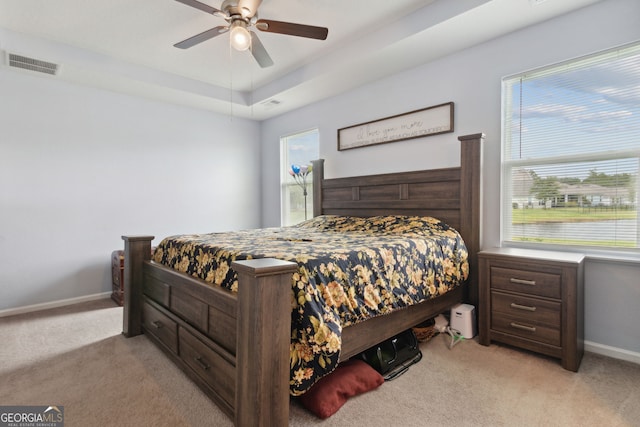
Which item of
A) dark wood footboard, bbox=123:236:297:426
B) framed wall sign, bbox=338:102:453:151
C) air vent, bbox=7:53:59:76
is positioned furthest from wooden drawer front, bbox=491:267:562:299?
air vent, bbox=7:53:59:76

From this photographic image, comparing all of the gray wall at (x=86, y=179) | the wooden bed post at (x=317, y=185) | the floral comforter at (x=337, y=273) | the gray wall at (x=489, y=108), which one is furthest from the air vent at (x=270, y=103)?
the floral comforter at (x=337, y=273)

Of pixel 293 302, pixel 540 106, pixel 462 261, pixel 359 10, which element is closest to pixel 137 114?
pixel 359 10

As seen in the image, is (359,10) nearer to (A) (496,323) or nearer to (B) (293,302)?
(B) (293,302)

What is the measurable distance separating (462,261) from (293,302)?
1.77m

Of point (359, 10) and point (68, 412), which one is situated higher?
point (359, 10)

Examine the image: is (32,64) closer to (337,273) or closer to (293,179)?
(293,179)

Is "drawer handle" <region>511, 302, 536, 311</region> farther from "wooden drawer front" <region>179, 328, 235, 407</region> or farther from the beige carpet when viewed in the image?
"wooden drawer front" <region>179, 328, 235, 407</region>

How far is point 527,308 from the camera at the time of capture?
2.28 meters

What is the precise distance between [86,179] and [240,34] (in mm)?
2689

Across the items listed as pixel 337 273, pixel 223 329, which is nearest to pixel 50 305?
pixel 223 329

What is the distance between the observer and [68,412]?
1.69 meters

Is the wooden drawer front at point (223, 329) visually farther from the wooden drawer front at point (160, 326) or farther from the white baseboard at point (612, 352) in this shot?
the white baseboard at point (612, 352)

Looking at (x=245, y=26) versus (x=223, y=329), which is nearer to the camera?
(x=223, y=329)

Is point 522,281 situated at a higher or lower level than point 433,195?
lower
